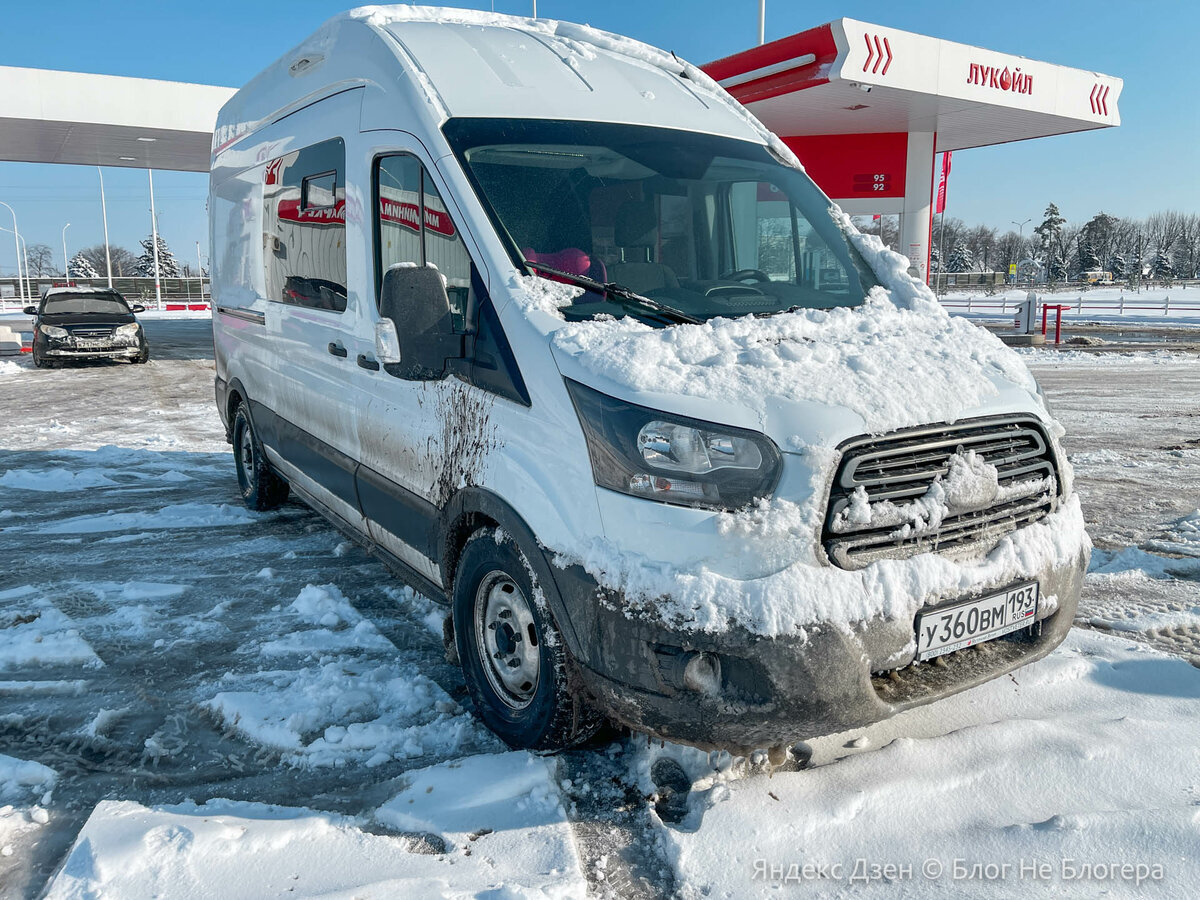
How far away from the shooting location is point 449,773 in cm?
295

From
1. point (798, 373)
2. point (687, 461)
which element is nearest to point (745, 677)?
point (687, 461)

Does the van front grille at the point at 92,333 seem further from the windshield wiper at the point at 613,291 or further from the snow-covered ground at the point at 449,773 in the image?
the windshield wiper at the point at 613,291

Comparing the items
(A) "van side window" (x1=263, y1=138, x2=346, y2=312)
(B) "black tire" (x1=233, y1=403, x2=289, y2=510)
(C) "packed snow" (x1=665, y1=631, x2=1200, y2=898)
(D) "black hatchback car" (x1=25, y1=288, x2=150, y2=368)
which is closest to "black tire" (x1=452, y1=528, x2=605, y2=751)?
(C) "packed snow" (x1=665, y1=631, x2=1200, y2=898)

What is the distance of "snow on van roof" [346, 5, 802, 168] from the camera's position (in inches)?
144

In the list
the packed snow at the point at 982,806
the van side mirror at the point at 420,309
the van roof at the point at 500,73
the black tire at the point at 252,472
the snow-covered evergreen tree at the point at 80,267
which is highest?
the snow-covered evergreen tree at the point at 80,267

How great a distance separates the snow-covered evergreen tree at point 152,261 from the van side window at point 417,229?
96.5 meters

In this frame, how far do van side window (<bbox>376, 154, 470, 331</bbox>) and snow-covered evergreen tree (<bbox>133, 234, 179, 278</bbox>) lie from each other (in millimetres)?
96498

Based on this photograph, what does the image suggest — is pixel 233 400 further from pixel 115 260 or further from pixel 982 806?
pixel 115 260

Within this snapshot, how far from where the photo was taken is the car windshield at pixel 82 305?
17891mm

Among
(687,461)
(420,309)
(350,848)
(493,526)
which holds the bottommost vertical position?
(350,848)

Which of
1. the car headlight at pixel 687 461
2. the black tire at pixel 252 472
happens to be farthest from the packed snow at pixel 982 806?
the black tire at pixel 252 472

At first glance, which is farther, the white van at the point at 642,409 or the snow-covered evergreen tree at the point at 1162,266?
the snow-covered evergreen tree at the point at 1162,266

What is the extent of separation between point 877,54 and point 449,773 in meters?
14.0

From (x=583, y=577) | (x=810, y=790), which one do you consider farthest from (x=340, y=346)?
(x=810, y=790)
